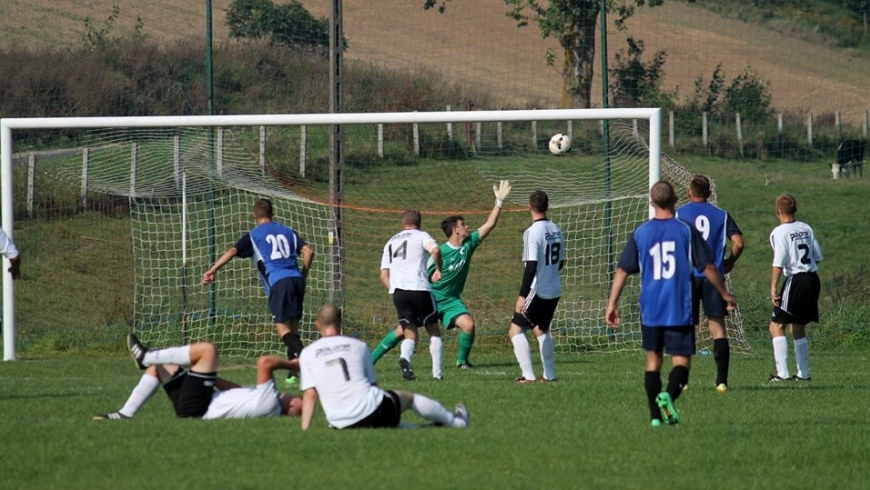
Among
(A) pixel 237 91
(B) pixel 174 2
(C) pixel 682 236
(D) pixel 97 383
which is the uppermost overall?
(B) pixel 174 2

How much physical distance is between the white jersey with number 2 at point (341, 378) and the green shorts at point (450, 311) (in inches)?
248

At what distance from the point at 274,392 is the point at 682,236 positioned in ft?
11.4

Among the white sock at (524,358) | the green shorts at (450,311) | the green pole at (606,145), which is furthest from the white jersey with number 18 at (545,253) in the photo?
the green pole at (606,145)

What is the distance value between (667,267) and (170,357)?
3.98 metres

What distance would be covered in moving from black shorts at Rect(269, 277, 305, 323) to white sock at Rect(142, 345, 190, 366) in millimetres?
4205

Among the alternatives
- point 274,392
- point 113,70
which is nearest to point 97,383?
point 274,392

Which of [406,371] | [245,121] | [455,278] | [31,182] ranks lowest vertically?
[406,371]

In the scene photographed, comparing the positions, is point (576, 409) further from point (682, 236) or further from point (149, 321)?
point (149, 321)

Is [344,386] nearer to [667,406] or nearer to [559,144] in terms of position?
[667,406]

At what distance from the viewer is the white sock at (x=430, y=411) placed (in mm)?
9516

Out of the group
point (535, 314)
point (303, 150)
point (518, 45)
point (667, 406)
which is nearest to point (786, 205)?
point (535, 314)

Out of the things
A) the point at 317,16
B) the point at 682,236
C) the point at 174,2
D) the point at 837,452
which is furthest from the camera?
the point at 174,2

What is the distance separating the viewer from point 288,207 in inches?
806

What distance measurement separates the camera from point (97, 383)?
1355cm
